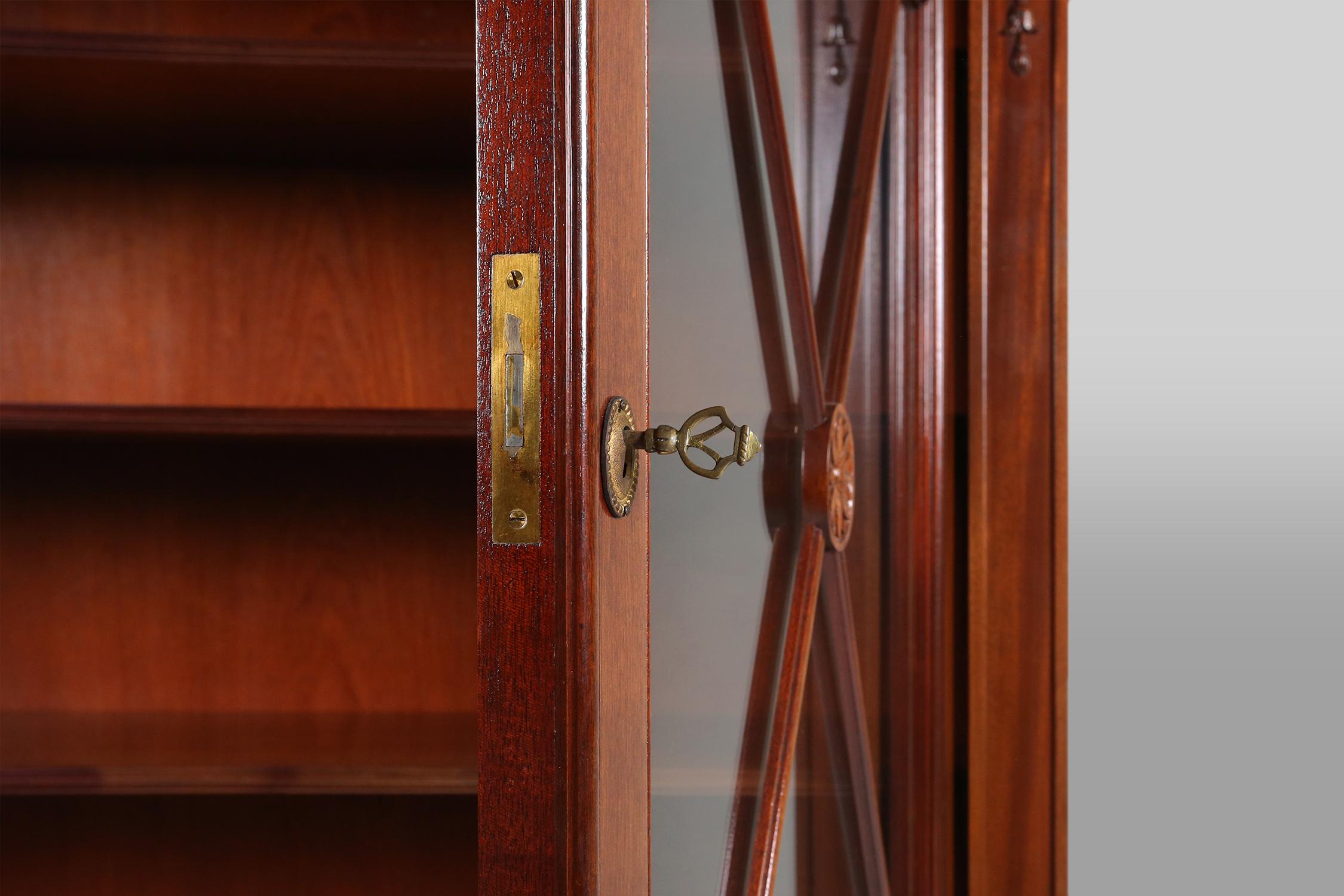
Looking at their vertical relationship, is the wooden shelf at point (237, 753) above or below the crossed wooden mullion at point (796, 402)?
below

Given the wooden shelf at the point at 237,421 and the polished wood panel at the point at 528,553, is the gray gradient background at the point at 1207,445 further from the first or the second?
the polished wood panel at the point at 528,553

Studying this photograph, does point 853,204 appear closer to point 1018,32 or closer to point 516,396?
point 1018,32

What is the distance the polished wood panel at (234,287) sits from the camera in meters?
1.26

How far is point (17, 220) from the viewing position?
126 cm

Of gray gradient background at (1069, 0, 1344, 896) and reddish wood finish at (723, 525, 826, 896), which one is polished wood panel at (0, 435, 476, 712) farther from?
gray gradient background at (1069, 0, 1344, 896)

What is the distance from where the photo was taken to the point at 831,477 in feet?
2.73

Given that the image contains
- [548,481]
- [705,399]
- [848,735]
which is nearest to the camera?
[548,481]

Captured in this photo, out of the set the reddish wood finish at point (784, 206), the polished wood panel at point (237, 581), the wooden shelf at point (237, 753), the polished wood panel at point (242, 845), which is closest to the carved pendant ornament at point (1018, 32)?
the reddish wood finish at point (784, 206)

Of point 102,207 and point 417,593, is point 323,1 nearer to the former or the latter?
point 102,207

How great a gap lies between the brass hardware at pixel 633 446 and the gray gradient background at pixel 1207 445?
763mm

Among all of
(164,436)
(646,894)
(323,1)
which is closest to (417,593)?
(164,436)

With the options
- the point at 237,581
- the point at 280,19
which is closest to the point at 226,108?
the point at 280,19

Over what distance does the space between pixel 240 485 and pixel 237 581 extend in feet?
0.35

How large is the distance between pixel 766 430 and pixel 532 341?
0.30 m
